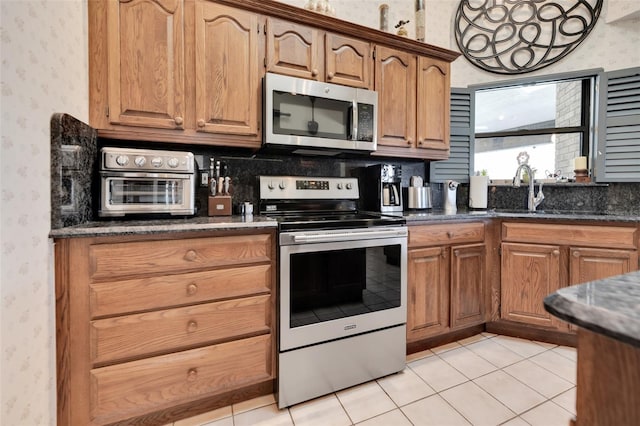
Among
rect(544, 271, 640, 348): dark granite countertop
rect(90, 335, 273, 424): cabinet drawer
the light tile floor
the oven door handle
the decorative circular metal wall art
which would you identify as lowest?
the light tile floor

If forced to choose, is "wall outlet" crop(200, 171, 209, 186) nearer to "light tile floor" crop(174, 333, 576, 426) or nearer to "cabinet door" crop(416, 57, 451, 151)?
"light tile floor" crop(174, 333, 576, 426)

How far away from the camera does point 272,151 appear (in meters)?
2.08

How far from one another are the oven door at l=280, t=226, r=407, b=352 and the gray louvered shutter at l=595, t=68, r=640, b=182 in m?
1.90

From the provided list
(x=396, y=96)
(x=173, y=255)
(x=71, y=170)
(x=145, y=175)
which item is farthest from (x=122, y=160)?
(x=396, y=96)

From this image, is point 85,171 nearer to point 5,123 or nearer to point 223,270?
point 5,123

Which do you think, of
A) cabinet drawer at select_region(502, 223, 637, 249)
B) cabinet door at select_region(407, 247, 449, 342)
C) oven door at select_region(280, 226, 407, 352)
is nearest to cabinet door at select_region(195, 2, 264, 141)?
oven door at select_region(280, 226, 407, 352)

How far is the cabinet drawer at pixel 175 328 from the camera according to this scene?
4.25 feet

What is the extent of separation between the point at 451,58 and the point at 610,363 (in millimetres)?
2574

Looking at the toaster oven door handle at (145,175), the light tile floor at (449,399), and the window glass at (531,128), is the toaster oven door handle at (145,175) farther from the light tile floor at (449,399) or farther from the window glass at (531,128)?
the window glass at (531,128)

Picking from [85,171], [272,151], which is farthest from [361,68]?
[85,171]

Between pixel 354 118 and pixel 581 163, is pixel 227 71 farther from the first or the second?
pixel 581 163

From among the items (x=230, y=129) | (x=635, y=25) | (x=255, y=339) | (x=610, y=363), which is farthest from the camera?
(x=635, y=25)

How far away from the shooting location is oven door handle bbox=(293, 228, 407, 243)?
155 centimetres

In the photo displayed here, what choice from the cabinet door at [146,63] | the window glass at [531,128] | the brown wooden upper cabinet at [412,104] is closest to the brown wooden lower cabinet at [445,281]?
the brown wooden upper cabinet at [412,104]
